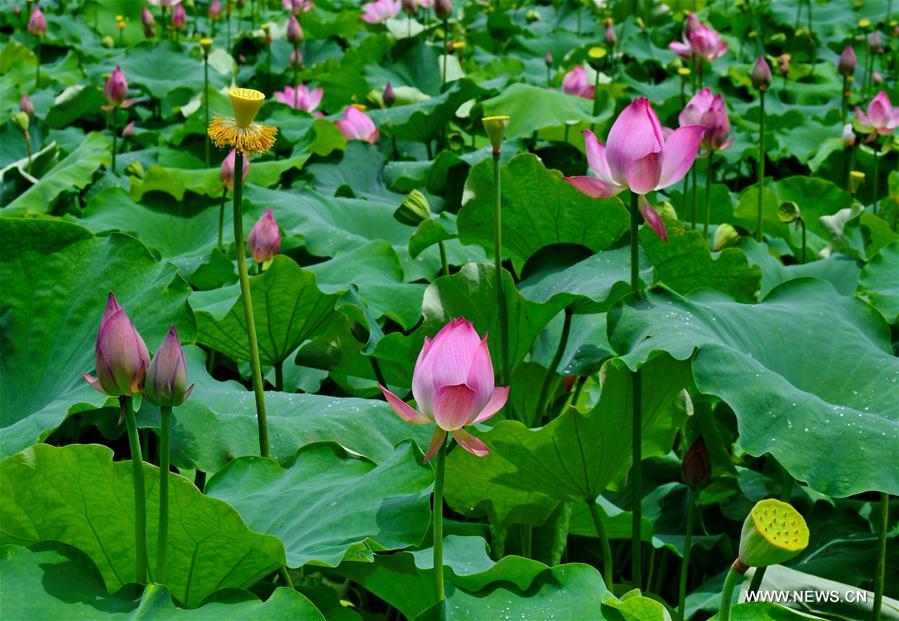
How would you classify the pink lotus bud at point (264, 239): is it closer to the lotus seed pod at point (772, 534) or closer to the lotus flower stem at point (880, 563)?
the lotus flower stem at point (880, 563)

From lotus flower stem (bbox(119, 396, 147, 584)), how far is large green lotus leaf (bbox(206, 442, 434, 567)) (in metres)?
0.14

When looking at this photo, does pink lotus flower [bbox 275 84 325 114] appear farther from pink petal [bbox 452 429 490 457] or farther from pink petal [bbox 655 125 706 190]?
pink petal [bbox 452 429 490 457]

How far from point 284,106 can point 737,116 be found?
1441 mm

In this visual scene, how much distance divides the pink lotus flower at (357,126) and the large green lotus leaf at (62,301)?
1.29 m

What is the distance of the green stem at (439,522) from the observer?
1.03 metres

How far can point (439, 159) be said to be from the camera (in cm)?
256

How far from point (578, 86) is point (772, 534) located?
2.49 metres

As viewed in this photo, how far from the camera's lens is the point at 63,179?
2.54m

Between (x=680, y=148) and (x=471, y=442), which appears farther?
(x=680, y=148)

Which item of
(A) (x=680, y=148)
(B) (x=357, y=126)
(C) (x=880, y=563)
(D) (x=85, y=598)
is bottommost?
(C) (x=880, y=563)

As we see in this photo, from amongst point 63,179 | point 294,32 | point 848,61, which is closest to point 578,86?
point 848,61

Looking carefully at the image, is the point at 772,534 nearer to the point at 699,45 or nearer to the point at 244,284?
the point at 244,284

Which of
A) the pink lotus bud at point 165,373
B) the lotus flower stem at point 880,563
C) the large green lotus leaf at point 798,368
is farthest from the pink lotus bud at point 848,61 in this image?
the pink lotus bud at point 165,373

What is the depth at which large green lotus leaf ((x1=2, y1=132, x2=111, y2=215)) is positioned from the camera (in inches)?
95.2
